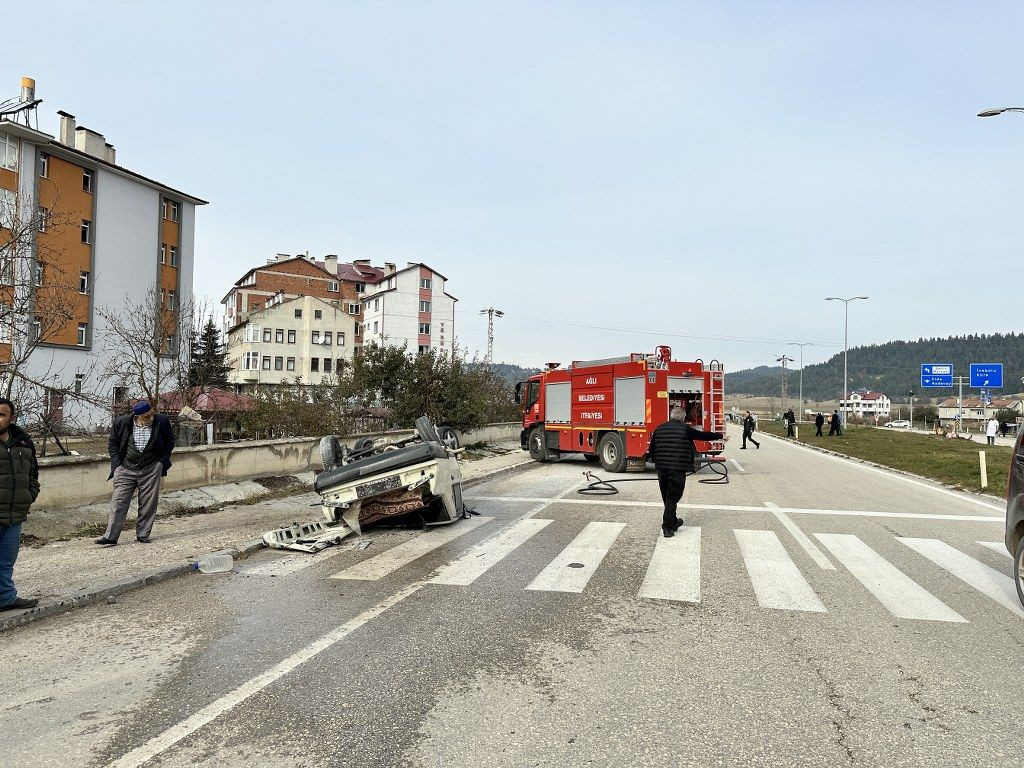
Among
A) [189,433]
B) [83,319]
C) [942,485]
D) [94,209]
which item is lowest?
[942,485]

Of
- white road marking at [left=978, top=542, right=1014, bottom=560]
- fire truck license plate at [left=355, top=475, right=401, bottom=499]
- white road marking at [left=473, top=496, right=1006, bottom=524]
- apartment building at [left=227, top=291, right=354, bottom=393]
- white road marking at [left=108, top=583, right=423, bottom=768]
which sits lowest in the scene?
white road marking at [left=473, top=496, right=1006, bottom=524]

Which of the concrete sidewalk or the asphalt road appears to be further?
the concrete sidewalk

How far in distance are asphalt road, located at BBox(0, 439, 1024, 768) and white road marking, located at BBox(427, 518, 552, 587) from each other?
0.06m

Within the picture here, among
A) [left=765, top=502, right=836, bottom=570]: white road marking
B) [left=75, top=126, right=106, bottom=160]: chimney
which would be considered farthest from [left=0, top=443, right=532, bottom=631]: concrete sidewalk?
[left=75, top=126, right=106, bottom=160]: chimney

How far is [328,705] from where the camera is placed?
385cm

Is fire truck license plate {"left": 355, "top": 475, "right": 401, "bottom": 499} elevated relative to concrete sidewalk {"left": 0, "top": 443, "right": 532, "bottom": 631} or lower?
elevated

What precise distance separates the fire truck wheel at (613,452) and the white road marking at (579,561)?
845cm

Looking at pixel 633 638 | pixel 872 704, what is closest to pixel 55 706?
pixel 633 638

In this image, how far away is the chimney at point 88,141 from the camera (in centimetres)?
4109

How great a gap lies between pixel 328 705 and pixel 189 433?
1440 centimetres

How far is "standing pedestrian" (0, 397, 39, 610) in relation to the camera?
539 cm

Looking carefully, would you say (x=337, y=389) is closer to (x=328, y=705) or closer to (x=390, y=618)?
(x=390, y=618)

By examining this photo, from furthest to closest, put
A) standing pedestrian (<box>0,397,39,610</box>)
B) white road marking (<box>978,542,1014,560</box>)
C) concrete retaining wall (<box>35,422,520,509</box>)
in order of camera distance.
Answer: concrete retaining wall (<box>35,422,520,509</box>)
white road marking (<box>978,542,1014,560</box>)
standing pedestrian (<box>0,397,39,610</box>)

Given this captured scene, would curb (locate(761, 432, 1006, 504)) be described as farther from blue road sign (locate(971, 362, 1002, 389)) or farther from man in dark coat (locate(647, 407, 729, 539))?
blue road sign (locate(971, 362, 1002, 389))
